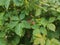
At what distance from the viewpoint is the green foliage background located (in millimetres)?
1759

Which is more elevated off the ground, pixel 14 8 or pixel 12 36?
pixel 14 8

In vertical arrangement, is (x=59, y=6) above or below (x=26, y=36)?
above

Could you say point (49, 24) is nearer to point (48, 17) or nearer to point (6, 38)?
point (48, 17)

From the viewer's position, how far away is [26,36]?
190cm

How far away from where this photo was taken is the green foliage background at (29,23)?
1.76 metres

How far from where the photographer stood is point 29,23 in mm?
1796

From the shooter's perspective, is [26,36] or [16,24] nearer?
[16,24]

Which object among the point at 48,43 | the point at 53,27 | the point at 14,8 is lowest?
the point at 48,43

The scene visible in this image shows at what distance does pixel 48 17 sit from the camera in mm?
1878

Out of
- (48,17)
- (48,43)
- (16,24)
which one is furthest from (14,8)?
(48,43)

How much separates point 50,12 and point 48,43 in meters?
0.31

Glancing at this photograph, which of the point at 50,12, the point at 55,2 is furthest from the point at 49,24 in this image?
the point at 55,2

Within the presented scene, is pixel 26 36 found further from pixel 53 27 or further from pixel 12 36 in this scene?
pixel 53 27

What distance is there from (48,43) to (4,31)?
407mm
